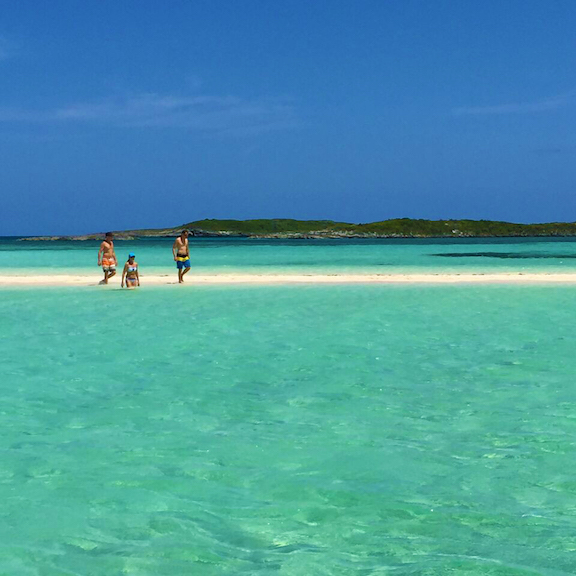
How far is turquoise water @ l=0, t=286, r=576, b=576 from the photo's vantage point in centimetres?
551

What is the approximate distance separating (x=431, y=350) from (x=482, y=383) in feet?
10.9

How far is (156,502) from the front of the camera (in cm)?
645

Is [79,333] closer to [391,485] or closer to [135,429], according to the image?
[135,429]

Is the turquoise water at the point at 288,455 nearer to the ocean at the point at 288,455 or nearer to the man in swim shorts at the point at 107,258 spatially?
the ocean at the point at 288,455

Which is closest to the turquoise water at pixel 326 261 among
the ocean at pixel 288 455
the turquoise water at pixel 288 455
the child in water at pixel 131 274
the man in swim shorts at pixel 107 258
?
the man in swim shorts at pixel 107 258

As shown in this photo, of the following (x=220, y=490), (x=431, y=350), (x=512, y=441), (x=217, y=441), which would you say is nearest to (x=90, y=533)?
(x=220, y=490)

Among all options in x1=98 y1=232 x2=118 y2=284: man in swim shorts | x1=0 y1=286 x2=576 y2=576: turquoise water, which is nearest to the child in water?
x1=98 y1=232 x2=118 y2=284: man in swim shorts

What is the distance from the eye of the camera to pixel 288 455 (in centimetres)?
773

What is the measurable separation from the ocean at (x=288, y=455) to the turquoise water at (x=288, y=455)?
0.02 metres

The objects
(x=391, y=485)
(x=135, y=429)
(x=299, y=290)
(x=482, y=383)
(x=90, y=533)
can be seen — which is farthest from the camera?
(x=299, y=290)

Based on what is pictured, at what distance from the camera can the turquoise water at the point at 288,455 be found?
5.51 meters

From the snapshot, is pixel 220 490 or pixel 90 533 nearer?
pixel 90 533

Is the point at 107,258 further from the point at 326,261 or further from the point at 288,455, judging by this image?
the point at 326,261

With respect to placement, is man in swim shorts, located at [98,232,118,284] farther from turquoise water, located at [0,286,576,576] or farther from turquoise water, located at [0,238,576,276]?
turquoise water, located at [0,286,576,576]
